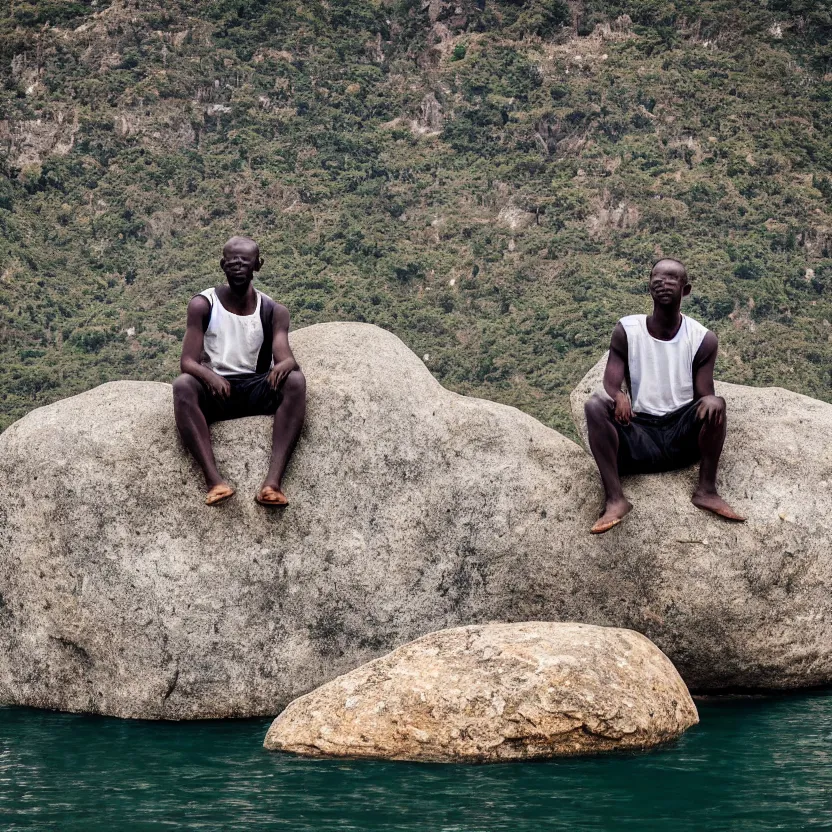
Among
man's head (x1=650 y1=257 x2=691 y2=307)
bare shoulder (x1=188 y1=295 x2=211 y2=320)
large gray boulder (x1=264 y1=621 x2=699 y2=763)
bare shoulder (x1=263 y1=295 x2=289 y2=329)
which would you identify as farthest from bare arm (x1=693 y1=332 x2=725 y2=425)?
bare shoulder (x1=188 y1=295 x2=211 y2=320)

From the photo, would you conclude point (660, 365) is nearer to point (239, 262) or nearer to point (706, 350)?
point (706, 350)

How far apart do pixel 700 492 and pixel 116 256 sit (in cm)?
4459

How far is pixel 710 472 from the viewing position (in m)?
9.14

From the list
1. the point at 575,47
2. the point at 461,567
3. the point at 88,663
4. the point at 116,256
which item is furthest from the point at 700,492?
the point at 575,47

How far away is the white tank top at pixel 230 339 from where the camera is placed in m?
9.17

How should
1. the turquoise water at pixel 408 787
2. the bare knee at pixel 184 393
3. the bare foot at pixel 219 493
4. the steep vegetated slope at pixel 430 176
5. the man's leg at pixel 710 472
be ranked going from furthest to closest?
1. the steep vegetated slope at pixel 430 176
2. the man's leg at pixel 710 472
3. the bare knee at pixel 184 393
4. the bare foot at pixel 219 493
5. the turquoise water at pixel 408 787

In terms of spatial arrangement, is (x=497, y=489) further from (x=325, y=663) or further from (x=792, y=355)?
(x=792, y=355)

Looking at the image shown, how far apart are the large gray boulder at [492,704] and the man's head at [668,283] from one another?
2.62 meters

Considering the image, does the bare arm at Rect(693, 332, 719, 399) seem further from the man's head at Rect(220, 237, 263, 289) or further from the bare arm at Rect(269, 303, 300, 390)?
the man's head at Rect(220, 237, 263, 289)

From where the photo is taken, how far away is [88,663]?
29.3 feet

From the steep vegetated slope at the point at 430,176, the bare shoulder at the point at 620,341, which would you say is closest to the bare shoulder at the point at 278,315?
the bare shoulder at the point at 620,341

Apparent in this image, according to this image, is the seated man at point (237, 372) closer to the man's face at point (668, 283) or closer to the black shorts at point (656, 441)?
the black shorts at point (656, 441)

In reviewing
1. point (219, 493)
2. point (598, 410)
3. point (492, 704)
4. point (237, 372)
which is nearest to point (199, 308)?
point (237, 372)

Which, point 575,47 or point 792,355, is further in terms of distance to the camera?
point 575,47
